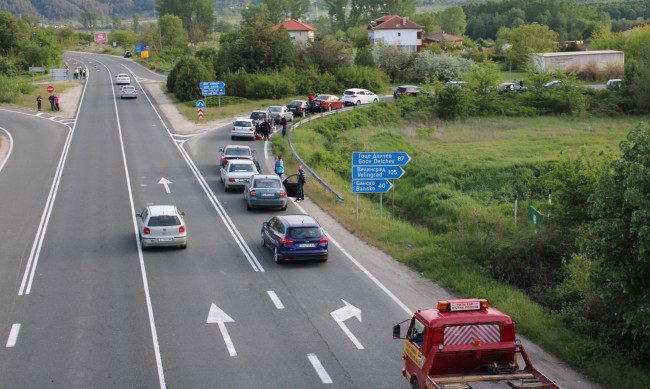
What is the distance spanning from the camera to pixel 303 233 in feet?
77.0

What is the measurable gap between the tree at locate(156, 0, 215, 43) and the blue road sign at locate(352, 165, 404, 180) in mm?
126598

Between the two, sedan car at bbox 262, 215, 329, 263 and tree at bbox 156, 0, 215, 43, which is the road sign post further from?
tree at bbox 156, 0, 215, 43

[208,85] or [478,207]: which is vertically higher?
[208,85]

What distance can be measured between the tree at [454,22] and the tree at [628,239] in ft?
466

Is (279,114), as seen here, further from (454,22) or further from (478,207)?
(454,22)

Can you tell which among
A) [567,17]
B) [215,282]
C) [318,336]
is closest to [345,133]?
[215,282]

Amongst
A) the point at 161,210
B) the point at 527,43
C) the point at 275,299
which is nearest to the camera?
the point at 275,299

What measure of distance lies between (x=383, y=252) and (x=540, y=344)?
917 cm

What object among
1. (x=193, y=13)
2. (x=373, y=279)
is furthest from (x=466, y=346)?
(x=193, y=13)

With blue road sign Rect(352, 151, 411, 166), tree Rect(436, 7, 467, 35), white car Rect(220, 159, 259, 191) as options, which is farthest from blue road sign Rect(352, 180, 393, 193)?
tree Rect(436, 7, 467, 35)

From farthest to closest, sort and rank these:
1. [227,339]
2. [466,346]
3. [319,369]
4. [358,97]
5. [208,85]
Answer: [358,97] → [208,85] → [227,339] → [319,369] → [466,346]

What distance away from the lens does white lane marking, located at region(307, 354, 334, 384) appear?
590 inches

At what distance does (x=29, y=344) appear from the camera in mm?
17031

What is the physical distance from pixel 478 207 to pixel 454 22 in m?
127
